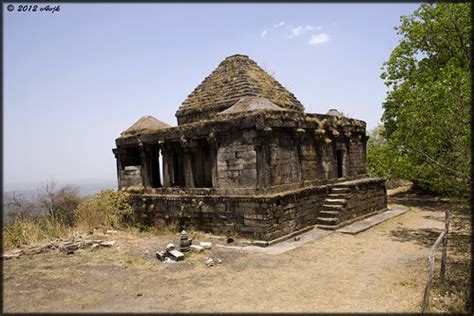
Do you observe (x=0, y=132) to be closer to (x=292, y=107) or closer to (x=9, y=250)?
(x=9, y=250)

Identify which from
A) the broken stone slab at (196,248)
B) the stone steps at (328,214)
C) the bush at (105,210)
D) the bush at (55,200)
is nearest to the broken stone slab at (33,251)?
the bush at (105,210)

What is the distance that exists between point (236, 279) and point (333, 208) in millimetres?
6420

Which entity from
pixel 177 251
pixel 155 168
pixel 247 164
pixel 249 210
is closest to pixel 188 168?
pixel 247 164

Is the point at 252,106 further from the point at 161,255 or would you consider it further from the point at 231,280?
the point at 231,280

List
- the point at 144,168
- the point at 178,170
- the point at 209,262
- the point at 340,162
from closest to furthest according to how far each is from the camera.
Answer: the point at 209,262 < the point at 144,168 < the point at 178,170 < the point at 340,162

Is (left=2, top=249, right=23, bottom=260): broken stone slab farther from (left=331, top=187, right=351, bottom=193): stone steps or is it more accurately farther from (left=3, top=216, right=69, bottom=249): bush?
(left=331, top=187, right=351, bottom=193): stone steps

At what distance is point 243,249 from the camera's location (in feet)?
32.1

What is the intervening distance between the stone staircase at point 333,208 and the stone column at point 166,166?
594 centimetres

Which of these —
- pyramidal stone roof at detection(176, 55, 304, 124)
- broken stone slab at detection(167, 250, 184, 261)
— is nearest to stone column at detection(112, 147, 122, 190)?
pyramidal stone roof at detection(176, 55, 304, 124)

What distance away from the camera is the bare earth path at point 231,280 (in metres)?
6.10

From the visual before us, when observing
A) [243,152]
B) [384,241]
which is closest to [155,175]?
[243,152]

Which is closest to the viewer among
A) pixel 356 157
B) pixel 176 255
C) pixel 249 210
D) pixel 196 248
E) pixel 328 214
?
pixel 176 255

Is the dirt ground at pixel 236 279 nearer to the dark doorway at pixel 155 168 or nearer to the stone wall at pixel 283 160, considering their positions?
the stone wall at pixel 283 160

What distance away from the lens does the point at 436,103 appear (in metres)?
9.16
